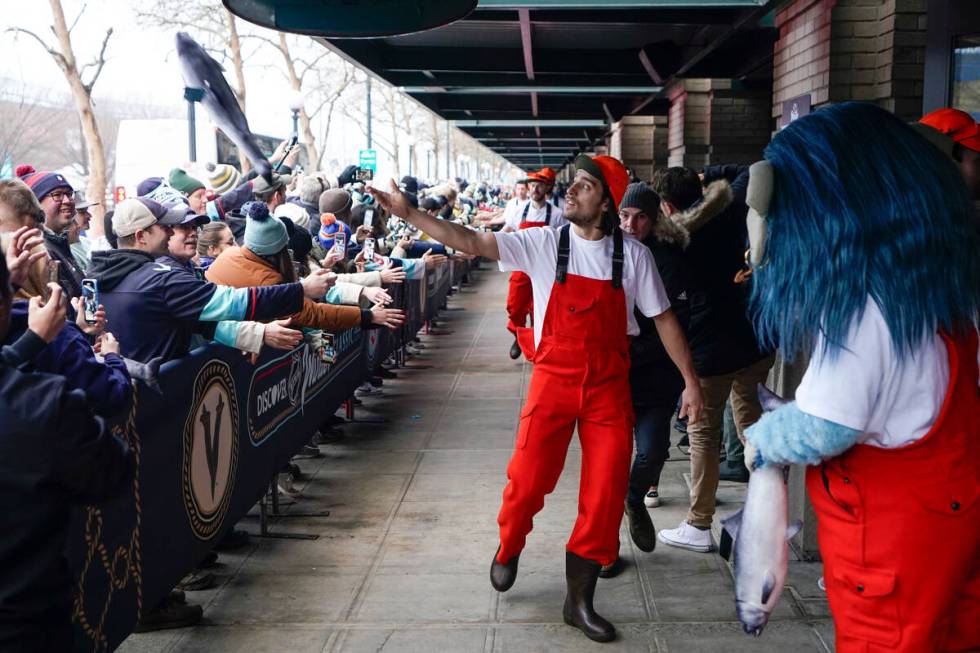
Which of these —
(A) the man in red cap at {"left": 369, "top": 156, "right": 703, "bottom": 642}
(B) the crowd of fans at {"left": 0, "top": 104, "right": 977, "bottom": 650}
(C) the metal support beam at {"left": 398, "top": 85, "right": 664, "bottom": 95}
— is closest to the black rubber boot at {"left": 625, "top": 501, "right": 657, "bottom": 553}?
(B) the crowd of fans at {"left": 0, "top": 104, "right": 977, "bottom": 650}

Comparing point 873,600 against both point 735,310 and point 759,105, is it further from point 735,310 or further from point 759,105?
point 759,105

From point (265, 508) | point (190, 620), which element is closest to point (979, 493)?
point (190, 620)

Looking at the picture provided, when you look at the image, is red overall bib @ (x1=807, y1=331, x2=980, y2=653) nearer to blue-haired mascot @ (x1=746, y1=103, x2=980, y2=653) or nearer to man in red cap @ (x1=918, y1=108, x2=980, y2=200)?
blue-haired mascot @ (x1=746, y1=103, x2=980, y2=653)

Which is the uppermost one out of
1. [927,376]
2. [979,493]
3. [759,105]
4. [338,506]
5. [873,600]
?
[759,105]

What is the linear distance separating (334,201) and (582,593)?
19.5 ft

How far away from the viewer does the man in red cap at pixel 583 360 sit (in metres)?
4.77

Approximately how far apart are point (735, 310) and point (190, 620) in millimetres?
3412

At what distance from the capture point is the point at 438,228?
4633 mm

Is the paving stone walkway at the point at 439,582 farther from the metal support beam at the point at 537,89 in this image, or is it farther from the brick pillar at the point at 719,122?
the brick pillar at the point at 719,122

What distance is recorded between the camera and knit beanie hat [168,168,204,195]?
8375 millimetres

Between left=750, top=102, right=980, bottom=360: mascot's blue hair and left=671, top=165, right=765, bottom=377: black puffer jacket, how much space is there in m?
3.15

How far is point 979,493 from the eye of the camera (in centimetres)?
254

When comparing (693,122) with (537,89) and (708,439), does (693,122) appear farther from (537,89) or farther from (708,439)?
(708,439)

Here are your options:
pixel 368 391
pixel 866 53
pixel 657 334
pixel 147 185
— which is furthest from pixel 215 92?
pixel 866 53
